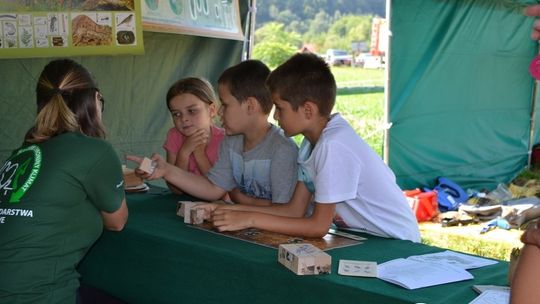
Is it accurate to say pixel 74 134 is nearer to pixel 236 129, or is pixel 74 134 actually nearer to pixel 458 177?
pixel 236 129

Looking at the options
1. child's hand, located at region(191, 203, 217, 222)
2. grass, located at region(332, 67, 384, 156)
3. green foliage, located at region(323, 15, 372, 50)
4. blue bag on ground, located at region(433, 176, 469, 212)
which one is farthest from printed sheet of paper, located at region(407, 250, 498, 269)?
green foliage, located at region(323, 15, 372, 50)

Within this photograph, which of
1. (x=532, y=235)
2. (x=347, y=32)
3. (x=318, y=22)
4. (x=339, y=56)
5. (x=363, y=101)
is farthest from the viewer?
(x=318, y=22)

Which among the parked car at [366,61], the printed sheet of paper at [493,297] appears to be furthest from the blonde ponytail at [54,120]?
the parked car at [366,61]

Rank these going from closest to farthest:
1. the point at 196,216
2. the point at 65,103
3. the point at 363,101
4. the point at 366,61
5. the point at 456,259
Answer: the point at 456,259, the point at 65,103, the point at 196,216, the point at 363,101, the point at 366,61

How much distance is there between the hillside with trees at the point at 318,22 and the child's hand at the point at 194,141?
2419 cm

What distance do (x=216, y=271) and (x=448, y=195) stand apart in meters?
5.14

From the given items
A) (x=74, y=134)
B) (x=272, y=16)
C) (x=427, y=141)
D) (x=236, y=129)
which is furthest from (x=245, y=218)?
(x=272, y=16)

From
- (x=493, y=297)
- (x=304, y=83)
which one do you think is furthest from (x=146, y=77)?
(x=493, y=297)

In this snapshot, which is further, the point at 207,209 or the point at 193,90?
the point at 193,90

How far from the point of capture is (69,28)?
358cm

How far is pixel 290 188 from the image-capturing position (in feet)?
8.36

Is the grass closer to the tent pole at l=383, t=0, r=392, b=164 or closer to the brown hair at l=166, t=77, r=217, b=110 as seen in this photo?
the tent pole at l=383, t=0, r=392, b=164

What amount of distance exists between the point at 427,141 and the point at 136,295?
16.6 feet

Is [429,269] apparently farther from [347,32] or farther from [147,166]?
[347,32]
